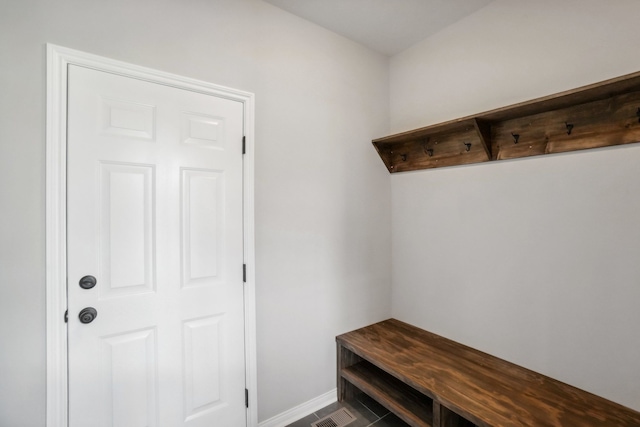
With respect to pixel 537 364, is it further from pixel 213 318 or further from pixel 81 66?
pixel 81 66

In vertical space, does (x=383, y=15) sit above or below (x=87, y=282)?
above

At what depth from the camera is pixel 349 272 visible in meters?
2.26

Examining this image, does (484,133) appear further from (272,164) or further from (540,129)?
(272,164)

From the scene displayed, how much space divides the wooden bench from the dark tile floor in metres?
0.08

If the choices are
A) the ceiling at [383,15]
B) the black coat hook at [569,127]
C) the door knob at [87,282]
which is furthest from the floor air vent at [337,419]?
the ceiling at [383,15]

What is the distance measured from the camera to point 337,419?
1.92 meters

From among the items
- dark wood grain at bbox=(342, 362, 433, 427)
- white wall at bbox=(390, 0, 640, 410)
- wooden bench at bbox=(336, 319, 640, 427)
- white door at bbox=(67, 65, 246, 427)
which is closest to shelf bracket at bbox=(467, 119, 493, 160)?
white wall at bbox=(390, 0, 640, 410)

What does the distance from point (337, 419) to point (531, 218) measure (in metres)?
1.85

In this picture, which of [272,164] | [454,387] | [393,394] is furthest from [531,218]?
[272,164]

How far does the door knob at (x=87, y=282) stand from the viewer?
129 centimetres

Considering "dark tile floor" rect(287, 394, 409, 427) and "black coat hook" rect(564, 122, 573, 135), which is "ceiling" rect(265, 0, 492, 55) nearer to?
"black coat hook" rect(564, 122, 573, 135)

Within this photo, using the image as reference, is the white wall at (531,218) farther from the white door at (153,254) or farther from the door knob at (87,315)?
the door knob at (87,315)

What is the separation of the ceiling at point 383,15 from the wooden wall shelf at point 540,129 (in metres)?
0.83

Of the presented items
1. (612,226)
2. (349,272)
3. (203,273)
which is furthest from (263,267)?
(612,226)
